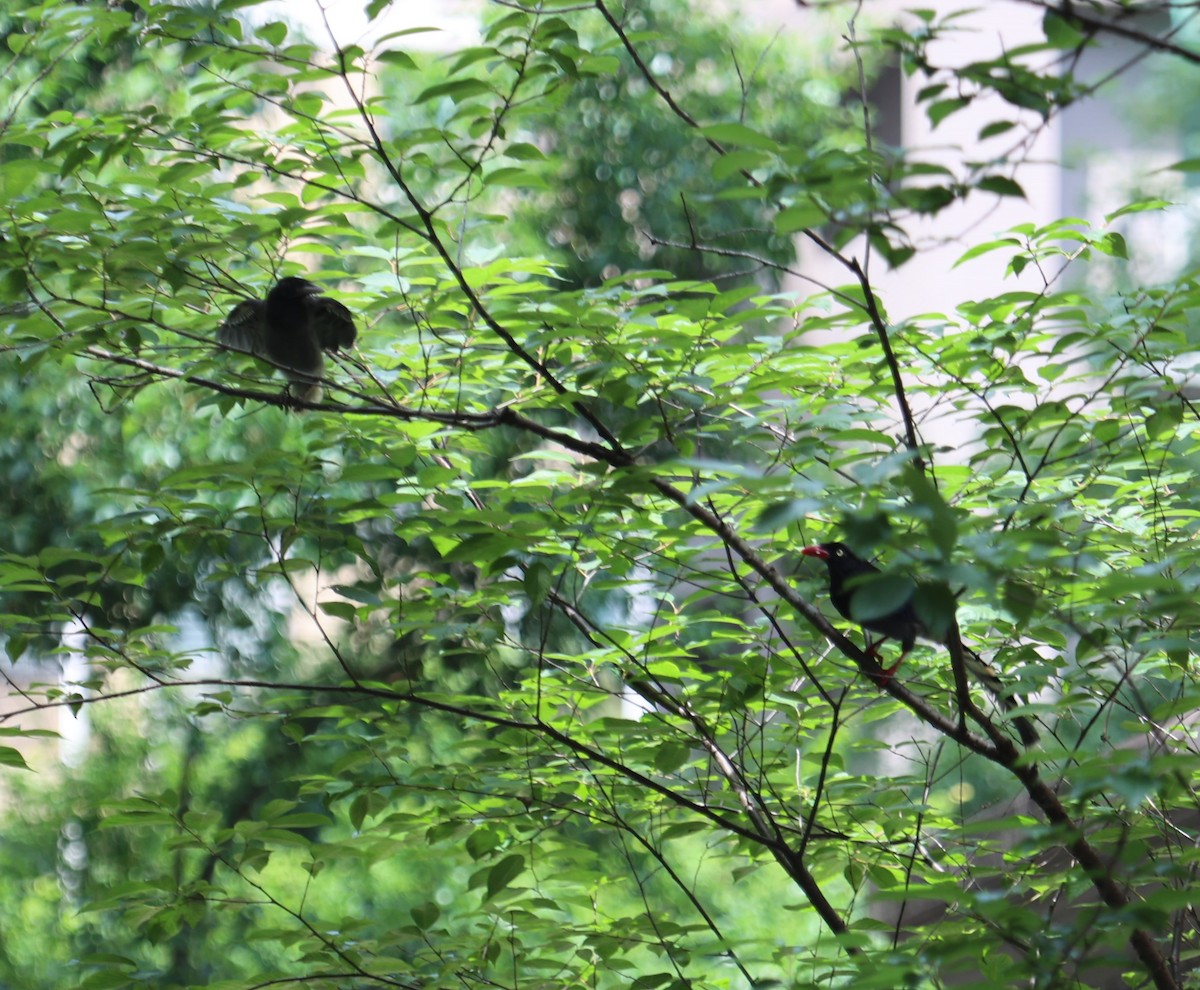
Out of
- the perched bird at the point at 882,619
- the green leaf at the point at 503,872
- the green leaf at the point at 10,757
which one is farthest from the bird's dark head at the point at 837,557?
the green leaf at the point at 10,757

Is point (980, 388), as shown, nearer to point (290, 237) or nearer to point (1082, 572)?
point (1082, 572)

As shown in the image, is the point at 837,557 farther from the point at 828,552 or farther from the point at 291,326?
the point at 291,326

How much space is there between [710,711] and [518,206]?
3.86 meters

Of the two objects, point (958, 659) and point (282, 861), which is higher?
point (958, 659)

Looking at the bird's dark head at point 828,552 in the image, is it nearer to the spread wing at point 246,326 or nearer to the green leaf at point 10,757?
the spread wing at point 246,326

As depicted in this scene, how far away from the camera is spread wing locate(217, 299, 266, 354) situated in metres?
1.59

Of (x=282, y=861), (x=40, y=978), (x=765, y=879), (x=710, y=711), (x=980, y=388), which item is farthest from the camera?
(x=765, y=879)

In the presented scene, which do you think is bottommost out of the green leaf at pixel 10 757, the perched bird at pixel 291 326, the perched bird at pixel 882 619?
the green leaf at pixel 10 757

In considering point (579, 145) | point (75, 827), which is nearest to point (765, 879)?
point (75, 827)

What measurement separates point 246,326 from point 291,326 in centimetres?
8

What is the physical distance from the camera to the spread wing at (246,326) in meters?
1.59

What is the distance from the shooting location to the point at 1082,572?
1429 millimetres

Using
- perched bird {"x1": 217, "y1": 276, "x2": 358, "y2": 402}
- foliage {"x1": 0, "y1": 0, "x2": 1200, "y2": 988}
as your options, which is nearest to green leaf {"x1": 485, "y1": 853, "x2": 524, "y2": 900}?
foliage {"x1": 0, "y1": 0, "x2": 1200, "y2": 988}

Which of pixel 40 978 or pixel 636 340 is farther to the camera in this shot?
pixel 40 978
